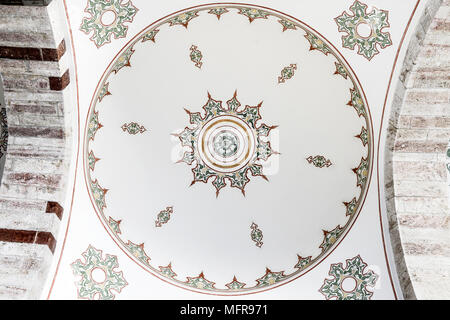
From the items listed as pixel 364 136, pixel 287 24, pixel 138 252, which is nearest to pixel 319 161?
pixel 364 136

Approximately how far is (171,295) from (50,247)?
1.47 metres

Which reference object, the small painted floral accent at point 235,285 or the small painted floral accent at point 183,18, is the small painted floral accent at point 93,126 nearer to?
the small painted floral accent at point 183,18

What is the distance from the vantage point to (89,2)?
5.26 metres

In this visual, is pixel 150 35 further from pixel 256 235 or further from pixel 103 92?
pixel 256 235

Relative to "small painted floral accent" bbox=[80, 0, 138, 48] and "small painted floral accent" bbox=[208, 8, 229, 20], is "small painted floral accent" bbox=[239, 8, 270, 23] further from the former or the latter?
"small painted floral accent" bbox=[80, 0, 138, 48]

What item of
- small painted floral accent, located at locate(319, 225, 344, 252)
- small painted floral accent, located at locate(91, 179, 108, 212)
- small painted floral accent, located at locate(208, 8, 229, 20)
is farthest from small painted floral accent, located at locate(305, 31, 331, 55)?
small painted floral accent, located at locate(91, 179, 108, 212)

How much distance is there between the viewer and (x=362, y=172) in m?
5.82

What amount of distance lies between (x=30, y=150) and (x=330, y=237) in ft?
11.8

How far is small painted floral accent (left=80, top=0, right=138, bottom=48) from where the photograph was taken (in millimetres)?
5305

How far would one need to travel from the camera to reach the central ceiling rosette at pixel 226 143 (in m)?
6.47

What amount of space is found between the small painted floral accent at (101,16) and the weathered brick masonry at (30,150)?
36 centimetres

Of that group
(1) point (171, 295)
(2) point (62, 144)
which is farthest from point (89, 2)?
(1) point (171, 295)

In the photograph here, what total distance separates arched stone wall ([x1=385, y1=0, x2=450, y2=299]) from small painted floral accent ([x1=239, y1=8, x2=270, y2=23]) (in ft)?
5.30

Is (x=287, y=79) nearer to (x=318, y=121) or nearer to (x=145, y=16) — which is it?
(x=318, y=121)
